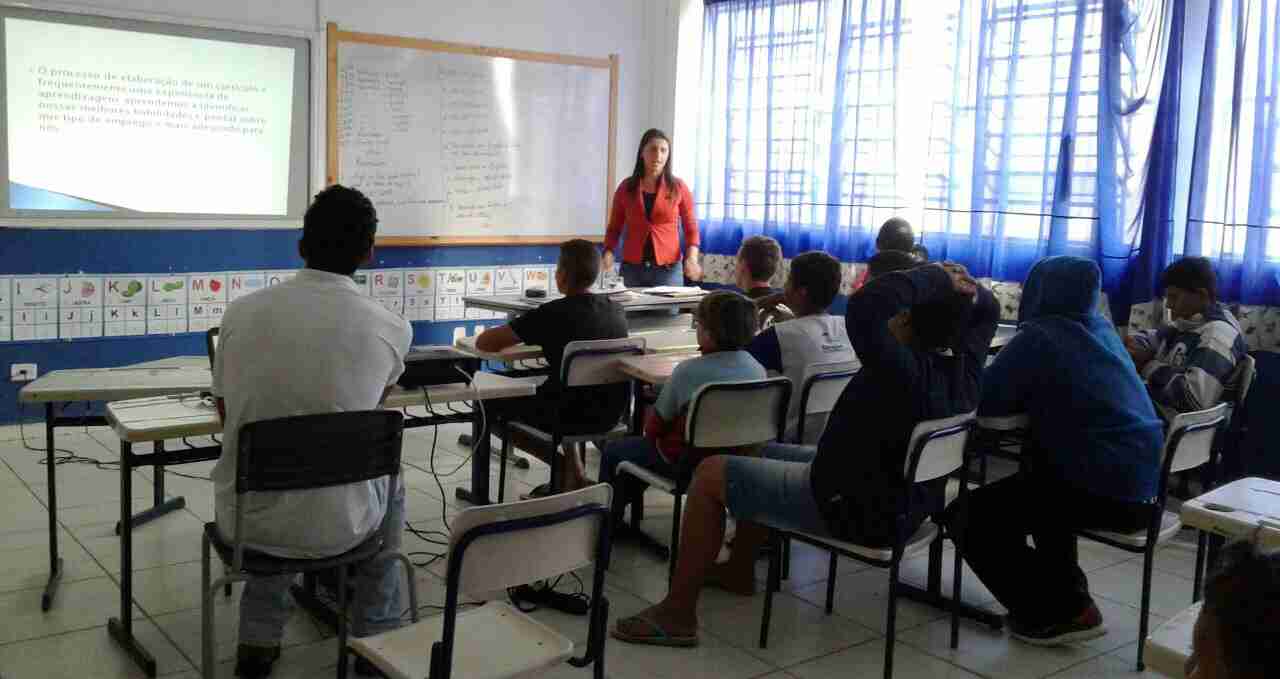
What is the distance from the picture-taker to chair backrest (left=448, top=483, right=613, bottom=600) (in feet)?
6.68

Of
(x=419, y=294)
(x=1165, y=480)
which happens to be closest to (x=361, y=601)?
(x=1165, y=480)

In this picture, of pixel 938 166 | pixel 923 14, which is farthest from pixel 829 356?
pixel 923 14

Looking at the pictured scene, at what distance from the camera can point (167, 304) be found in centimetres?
580

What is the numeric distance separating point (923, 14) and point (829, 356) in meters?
2.87

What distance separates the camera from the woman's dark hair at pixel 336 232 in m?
2.63

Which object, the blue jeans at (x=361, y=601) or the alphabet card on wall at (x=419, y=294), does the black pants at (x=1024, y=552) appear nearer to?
the blue jeans at (x=361, y=601)

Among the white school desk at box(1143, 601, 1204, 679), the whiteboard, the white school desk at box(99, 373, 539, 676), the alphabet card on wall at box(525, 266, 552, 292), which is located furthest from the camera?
the alphabet card on wall at box(525, 266, 552, 292)

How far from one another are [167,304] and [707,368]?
3.60m

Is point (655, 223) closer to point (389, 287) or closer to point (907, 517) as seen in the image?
point (389, 287)

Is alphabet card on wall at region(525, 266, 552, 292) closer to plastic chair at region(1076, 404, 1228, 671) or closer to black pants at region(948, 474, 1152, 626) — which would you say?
black pants at region(948, 474, 1152, 626)

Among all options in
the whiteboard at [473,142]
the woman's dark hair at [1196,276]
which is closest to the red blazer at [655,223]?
the whiteboard at [473,142]

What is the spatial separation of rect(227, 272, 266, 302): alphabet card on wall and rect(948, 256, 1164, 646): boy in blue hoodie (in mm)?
4159

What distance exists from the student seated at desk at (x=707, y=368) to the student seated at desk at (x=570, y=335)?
23.0 inches

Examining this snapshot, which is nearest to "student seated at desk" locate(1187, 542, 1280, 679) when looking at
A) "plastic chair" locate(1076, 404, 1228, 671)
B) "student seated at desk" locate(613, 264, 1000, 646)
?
"student seated at desk" locate(613, 264, 1000, 646)
